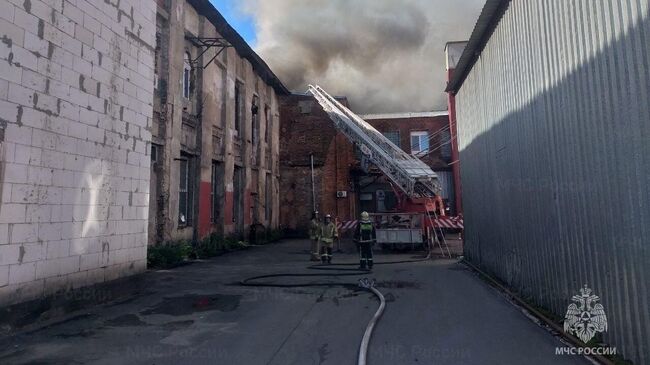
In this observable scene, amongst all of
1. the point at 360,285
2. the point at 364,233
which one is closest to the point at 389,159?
the point at 364,233

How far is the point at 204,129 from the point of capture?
14562mm

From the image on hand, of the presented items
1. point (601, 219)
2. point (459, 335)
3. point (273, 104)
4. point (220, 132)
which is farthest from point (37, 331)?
point (273, 104)

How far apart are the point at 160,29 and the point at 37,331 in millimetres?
9336

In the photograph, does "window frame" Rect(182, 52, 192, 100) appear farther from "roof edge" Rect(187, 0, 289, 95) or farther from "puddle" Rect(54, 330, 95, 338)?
"puddle" Rect(54, 330, 95, 338)

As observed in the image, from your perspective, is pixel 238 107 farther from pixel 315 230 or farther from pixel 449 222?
pixel 449 222

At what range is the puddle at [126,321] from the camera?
584 centimetres

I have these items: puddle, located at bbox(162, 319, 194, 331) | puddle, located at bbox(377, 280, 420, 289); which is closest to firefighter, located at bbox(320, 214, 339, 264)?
puddle, located at bbox(377, 280, 420, 289)

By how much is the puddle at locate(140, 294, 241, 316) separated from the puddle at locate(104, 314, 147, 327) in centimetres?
31

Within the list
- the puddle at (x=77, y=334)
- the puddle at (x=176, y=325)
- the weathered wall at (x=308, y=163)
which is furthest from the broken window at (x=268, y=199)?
the puddle at (x=77, y=334)

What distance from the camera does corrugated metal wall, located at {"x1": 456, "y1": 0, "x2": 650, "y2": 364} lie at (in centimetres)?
389

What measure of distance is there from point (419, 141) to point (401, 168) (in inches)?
426

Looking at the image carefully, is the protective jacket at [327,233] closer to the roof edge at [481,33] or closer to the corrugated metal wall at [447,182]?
the roof edge at [481,33]

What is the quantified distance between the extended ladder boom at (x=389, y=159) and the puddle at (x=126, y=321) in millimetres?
11680

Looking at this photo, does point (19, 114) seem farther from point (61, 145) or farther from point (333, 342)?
point (333, 342)
